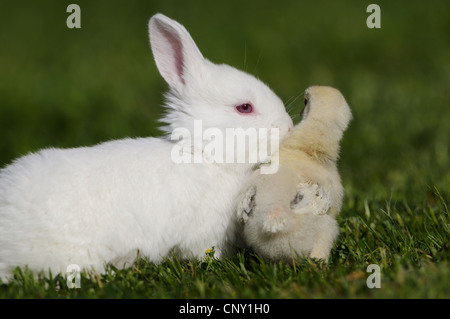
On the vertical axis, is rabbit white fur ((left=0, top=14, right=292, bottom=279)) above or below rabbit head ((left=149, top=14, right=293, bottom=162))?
below

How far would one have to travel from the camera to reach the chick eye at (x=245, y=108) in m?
3.91

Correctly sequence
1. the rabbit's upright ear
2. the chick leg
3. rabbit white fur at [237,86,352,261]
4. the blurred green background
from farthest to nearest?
the blurred green background < the rabbit's upright ear < the chick leg < rabbit white fur at [237,86,352,261]

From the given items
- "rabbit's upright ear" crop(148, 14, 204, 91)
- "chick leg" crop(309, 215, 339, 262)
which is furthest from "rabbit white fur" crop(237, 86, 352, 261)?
"rabbit's upright ear" crop(148, 14, 204, 91)

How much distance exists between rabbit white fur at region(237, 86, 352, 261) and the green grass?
0.12 m

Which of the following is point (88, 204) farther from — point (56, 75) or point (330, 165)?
point (56, 75)

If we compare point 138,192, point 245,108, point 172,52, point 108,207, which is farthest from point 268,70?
point 108,207

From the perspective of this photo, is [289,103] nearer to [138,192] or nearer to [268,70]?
[138,192]

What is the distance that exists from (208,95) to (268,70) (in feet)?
16.2

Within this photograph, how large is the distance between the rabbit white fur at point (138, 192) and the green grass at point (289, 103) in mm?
141

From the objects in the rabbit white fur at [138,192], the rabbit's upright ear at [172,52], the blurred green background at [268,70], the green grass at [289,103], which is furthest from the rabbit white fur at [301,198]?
the blurred green background at [268,70]

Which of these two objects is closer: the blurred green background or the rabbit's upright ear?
the rabbit's upright ear

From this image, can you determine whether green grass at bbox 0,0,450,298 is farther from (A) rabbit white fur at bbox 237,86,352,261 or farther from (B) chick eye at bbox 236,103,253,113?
(B) chick eye at bbox 236,103,253,113

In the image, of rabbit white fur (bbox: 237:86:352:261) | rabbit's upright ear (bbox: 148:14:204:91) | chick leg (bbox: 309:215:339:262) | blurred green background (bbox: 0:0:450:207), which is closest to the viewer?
rabbit white fur (bbox: 237:86:352:261)

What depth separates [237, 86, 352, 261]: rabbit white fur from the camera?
332 centimetres
